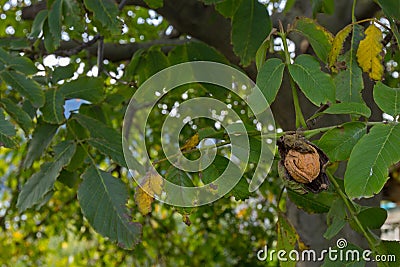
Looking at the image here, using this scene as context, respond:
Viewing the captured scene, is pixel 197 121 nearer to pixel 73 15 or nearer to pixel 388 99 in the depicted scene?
pixel 73 15

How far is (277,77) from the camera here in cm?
68

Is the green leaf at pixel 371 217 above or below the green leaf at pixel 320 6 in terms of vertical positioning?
below

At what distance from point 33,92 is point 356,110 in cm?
61

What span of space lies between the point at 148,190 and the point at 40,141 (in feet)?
1.56

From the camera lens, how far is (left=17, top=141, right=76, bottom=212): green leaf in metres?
0.97

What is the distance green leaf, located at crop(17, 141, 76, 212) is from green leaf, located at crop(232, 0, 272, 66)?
35 cm

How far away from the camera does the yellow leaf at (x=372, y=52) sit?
0.73 metres

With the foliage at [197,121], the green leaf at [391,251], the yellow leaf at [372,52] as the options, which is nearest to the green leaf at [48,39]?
the foliage at [197,121]

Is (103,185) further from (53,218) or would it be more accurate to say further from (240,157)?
(53,218)

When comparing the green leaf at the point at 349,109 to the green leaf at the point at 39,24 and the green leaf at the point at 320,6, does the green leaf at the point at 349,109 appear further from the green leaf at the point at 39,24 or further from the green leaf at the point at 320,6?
the green leaf at the point at 39,24

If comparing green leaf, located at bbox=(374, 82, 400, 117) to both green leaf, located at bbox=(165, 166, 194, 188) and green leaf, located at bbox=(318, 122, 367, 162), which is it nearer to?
green leaf, located at bbox=(318, 122, 367, 162)

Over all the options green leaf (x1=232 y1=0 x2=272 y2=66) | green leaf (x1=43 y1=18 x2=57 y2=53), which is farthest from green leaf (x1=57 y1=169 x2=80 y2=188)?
green leaf (x1=232 y1=0 x2=272 y2=66)

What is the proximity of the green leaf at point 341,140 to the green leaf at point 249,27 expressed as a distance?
16.3 inches

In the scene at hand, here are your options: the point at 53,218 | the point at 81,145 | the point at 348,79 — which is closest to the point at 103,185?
the point at 81,145
